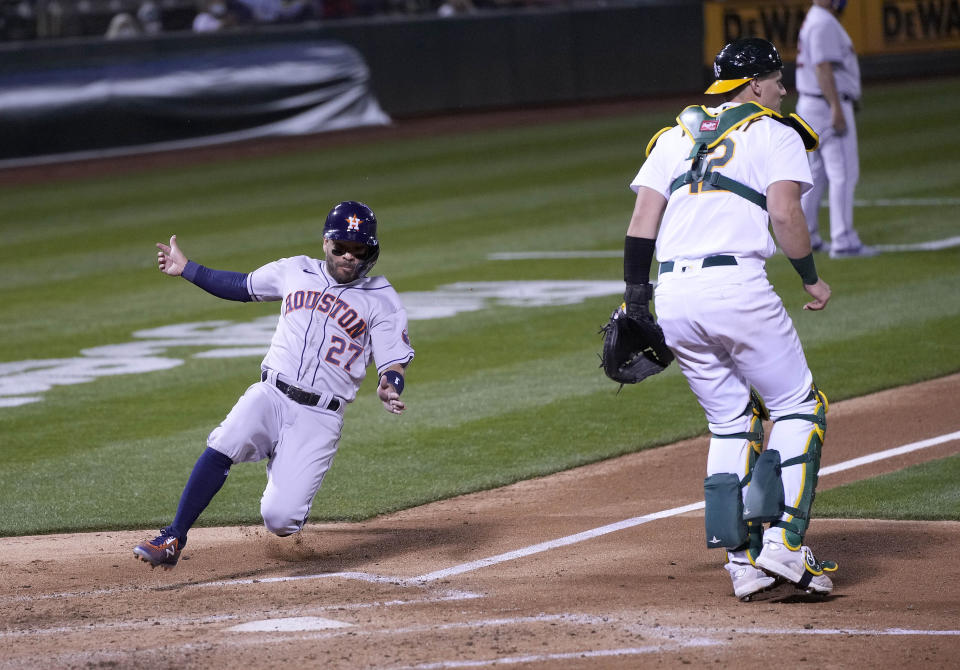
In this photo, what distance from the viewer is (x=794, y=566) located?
4.88 metres

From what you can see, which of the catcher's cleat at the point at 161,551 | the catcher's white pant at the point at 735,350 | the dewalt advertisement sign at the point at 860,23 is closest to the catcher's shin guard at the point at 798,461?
the catcher's white pant at the point at 735,350

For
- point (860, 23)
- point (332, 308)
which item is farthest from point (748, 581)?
point (860, 23)

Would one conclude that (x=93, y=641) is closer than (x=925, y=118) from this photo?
Yes

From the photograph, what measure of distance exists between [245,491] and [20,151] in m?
14.3

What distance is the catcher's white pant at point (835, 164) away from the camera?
12.2 m

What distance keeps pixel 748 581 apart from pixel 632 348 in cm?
90

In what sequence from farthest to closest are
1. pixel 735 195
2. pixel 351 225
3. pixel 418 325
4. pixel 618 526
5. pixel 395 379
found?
pixel 418 325, pixel 618 526, pixel 351 225, pixel 395 379, pixel 735 195

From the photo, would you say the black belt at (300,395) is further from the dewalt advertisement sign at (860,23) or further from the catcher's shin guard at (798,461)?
the dewalt advertisement sign at (860,23)

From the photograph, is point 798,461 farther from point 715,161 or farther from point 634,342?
point 715,161

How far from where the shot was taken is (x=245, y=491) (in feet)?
22.9

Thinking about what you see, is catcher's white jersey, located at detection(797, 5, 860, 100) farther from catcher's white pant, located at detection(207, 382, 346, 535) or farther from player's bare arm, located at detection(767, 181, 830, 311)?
catcher's white pant, located at detection(207, 382, 346, 535)

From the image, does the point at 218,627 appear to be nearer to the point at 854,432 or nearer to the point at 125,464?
the point at 125,464

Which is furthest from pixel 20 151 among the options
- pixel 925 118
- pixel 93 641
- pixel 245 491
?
pixel 93 641

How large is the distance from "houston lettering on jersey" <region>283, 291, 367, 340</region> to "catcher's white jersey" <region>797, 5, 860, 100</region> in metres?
7.32
